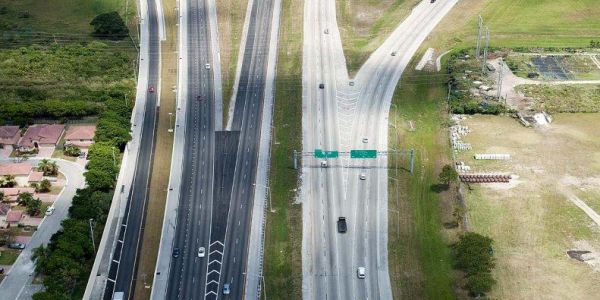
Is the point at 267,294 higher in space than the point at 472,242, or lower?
lower

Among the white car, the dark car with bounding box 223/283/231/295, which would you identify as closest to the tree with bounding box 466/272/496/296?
the white car

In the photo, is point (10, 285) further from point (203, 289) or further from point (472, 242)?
point (472, 242)

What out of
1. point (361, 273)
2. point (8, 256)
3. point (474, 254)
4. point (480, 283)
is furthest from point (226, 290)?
point (474, 254)

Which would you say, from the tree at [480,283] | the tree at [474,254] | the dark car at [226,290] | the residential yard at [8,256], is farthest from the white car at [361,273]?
the residential yard at [8,256]

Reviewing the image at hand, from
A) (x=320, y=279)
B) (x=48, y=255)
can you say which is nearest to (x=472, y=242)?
(x=320, y=279)

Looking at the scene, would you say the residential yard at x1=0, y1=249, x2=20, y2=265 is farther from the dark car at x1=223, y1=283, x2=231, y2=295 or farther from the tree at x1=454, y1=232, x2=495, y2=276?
the tree at x1=454, y1=232, x2=495, y2=276

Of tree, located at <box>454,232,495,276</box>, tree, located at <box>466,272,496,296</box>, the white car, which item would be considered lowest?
tree, located at <box>466,272,496,296</box>

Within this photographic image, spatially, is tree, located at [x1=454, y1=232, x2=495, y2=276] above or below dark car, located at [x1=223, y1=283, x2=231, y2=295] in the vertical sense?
above

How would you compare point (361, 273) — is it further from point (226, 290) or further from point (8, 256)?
point (8, 256)
